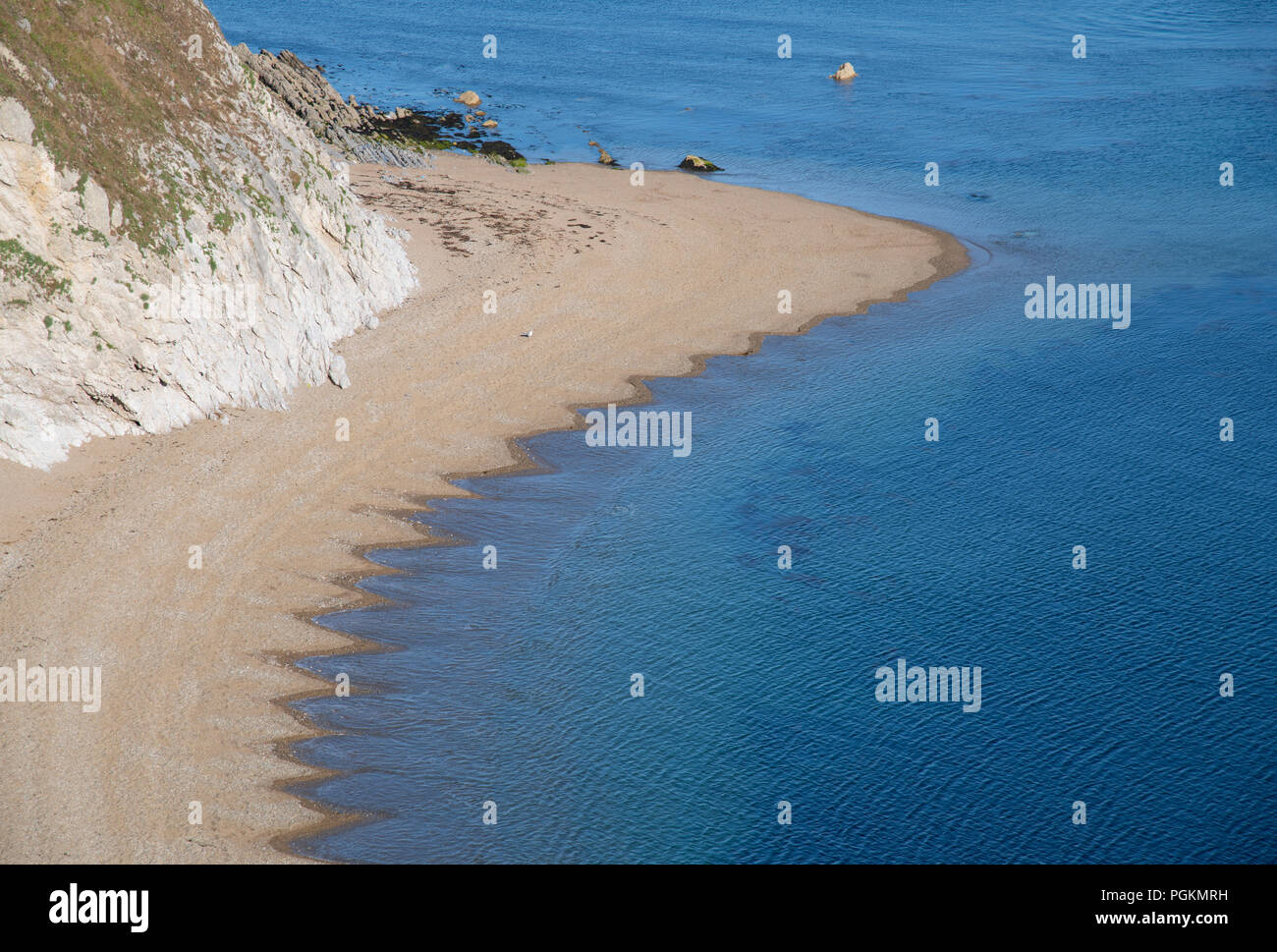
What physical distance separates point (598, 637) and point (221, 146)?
62.7ft

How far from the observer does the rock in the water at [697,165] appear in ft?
190

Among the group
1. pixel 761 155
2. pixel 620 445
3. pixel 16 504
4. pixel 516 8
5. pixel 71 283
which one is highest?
pixel 516 8

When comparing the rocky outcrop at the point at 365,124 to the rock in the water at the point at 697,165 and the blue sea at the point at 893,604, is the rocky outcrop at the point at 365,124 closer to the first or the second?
the rock in the water at the point at 697,165

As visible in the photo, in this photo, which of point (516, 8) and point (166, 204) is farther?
point (516, 8)

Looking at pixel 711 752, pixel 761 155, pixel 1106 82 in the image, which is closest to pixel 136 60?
pixel 711 752

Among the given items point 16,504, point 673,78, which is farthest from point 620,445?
point 673,78

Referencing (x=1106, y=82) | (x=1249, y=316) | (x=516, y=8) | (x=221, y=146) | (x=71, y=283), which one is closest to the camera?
(x=71, y=283)

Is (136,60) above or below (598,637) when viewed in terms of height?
above

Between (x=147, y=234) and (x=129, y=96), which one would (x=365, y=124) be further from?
(x=147, y=234)

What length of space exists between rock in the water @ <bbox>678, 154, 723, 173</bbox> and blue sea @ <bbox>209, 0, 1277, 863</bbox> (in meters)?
11.5

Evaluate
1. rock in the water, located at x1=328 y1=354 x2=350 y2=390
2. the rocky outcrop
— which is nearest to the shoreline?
rock in the water, located at x1=328 y1=354 x2=350 y2=390

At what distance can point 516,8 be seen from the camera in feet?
359

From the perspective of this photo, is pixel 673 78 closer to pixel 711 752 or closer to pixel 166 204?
pixel 166 204

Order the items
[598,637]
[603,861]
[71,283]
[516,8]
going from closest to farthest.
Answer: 1. [603,861]
2. [598,637]
3. [71,283]
4. [516,8]
